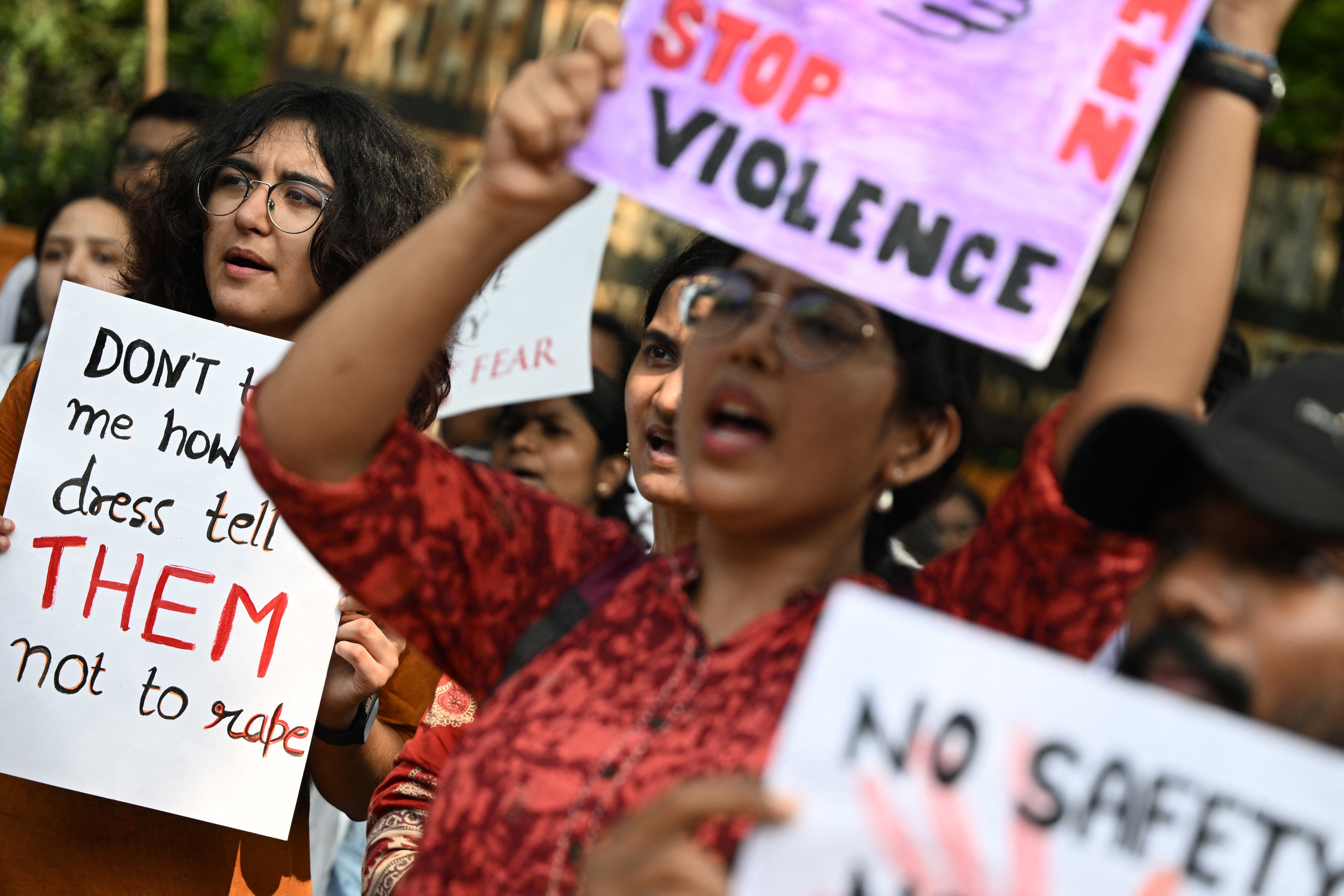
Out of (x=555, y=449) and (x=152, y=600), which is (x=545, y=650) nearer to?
(x=152, y=600)

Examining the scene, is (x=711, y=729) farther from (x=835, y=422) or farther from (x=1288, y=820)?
(x=1288, y=820)

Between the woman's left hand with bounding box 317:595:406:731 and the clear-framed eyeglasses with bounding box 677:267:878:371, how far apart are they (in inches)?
42.6

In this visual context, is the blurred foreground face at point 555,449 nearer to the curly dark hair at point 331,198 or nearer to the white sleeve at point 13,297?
the curly dark hair at point 331,198

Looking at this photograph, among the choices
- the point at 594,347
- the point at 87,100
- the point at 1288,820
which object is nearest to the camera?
the point at 1288,820

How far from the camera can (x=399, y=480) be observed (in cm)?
157

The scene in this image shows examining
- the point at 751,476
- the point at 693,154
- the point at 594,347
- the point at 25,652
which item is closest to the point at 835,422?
the point at 751,476

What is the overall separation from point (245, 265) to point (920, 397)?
1471 mm

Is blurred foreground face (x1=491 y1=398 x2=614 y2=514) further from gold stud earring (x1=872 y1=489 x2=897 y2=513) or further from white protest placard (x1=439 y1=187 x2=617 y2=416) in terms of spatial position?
gold stud earring (x1=872 y1=489 x2=897 y2=513)

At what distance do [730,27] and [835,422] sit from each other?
1.42 feet

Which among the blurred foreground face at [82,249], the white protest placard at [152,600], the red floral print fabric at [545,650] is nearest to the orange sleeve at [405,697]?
the white protest placard at [152,600]

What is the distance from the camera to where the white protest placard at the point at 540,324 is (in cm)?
372

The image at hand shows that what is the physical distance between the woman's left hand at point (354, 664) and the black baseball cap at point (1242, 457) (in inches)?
53.4

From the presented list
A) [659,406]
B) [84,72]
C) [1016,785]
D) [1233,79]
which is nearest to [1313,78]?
[659,406]

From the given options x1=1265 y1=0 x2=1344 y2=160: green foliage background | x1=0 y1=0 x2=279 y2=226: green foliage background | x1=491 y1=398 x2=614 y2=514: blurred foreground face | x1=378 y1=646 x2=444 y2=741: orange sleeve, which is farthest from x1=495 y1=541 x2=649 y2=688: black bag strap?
x1=0 y1=0 x2=279 y2=226: green foliage background
